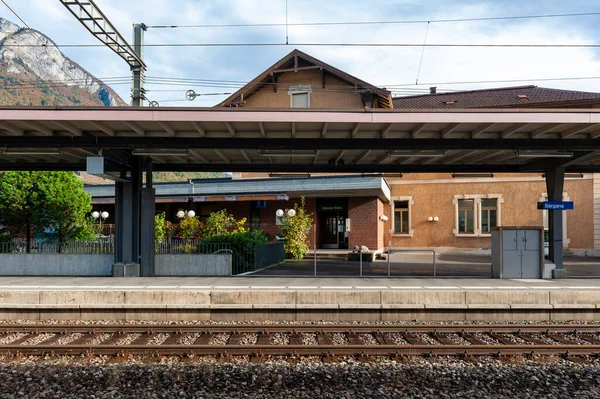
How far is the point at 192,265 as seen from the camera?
14.0m

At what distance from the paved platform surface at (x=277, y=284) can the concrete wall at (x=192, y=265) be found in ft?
2.98

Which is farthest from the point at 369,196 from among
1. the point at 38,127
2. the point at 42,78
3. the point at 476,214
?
the point at 42,78

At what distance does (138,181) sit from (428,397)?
10.7 meters

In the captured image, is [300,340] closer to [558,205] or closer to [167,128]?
[167,128]

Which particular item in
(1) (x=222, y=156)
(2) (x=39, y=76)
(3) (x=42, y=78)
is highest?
(2) (x=39, y=76)

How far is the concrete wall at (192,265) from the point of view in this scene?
46.0 ft

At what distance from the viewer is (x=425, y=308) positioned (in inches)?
399

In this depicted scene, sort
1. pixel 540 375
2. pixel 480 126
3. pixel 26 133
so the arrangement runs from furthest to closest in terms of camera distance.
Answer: pixel 26 133 → pixel 480 126 → pixel 540 375

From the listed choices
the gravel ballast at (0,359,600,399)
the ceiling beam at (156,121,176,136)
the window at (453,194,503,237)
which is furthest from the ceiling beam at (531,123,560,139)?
the window at (453,194,503,237)

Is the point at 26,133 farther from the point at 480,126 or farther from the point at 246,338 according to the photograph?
the point at 480,126

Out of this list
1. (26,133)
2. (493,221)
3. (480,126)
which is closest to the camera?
(480,126)

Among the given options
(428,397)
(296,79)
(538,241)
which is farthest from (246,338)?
(296,79)

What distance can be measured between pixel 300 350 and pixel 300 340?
0.65 metres

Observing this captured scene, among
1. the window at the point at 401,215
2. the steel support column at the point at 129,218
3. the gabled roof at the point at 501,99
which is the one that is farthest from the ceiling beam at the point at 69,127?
the gabled roof at the point at 501,99
